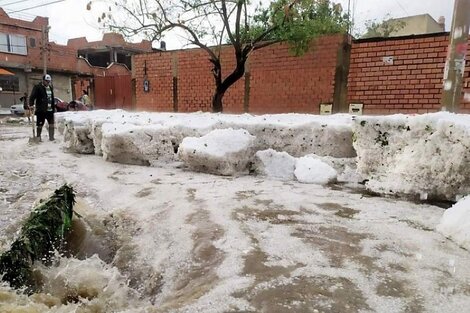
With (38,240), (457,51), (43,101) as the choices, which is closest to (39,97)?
(43,101)

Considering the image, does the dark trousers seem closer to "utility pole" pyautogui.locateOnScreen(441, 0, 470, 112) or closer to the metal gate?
the metal gate

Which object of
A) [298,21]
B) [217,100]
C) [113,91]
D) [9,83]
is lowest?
[217,100]

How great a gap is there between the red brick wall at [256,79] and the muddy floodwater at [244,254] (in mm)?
3928

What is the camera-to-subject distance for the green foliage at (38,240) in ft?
7.19

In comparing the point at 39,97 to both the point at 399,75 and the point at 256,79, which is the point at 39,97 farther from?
the point at 399,75

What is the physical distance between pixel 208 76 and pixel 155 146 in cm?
417

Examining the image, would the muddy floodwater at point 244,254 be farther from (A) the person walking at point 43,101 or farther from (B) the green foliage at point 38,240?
(A) the person walking at point 43,101

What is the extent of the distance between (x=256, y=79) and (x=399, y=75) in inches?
126

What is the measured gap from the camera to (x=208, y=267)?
2227mm

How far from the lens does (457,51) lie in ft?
12.3

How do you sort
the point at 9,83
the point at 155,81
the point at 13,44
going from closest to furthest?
the point at 155,81, the point at 9,83, the point at 13,44

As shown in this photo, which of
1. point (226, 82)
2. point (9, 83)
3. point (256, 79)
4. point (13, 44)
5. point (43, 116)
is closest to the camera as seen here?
point (226, 82)

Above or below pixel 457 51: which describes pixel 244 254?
below

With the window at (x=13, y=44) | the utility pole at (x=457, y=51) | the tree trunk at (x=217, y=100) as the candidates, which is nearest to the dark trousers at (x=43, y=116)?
the tree trunk at (x=217, y=100)
